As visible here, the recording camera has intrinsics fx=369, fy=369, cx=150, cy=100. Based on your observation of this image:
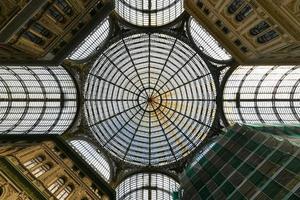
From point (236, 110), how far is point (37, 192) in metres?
24.2

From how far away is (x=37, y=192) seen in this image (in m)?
30.1

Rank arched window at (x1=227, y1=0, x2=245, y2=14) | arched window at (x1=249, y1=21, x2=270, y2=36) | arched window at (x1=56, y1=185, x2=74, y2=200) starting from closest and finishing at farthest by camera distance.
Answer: arched window at (x1=249, y1=21, x2=270, y2=36) → arched window at (x1=227, y1=0, x2=245, y2=14) → arched window at (x1=56, y1=185, x2=74, y2=200)

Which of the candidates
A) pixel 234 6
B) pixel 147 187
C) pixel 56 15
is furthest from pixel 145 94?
pixel 234 6

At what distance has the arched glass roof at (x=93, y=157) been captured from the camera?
43.6 m

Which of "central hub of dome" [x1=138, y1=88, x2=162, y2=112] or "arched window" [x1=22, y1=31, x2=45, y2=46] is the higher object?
"arched window" [x1=22, y1=31, x2=45, y2=46]

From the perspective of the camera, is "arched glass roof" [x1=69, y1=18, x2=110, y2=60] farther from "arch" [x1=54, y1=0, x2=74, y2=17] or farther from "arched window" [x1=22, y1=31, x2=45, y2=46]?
"arch" [x1=54, y1=0, x2=74, y2=17]

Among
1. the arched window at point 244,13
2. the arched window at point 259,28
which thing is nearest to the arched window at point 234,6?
the arched window at point 244,13

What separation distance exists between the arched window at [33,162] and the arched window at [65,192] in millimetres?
3552

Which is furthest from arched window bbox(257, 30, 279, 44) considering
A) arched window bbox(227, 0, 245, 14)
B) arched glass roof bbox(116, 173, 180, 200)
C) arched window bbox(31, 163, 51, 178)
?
arched glass roof bbox(116, 173, 180, 200)

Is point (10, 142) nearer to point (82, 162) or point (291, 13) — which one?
point (82, 162)

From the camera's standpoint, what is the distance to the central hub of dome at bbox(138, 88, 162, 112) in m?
46.4

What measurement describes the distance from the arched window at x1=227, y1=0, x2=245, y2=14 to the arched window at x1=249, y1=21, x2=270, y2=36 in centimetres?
206

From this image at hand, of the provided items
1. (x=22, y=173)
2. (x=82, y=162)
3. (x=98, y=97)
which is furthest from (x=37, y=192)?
(x=98, y=97)

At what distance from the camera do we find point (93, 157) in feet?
147
